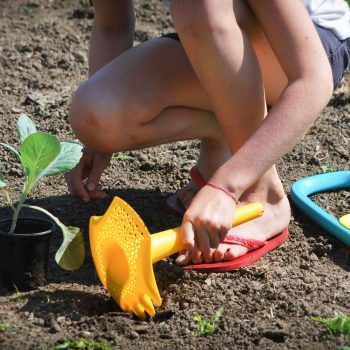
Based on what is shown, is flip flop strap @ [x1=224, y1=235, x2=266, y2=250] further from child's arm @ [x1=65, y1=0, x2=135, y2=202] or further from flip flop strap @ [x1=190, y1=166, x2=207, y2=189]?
child's arm @ [x1=65, y1=0, x2=135, y2=202]

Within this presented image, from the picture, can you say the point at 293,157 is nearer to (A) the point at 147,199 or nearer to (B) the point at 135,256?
(A) the point at 147,199

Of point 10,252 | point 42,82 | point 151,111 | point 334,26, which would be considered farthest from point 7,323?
point 42,82

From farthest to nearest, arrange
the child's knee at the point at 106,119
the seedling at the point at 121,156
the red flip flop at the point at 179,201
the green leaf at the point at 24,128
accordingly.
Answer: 1. the seedling at the point at 121,156
2. the red flip flop at the point at 179,201
3. the child's knee at the point at 106,119
4. the green leaf at the point at 24,128

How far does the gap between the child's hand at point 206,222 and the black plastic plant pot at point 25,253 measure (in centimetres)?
33

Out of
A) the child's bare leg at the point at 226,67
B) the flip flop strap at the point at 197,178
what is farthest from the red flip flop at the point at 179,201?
the child's bare leg at the point at 226,67

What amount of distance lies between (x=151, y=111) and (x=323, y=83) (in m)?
0.59

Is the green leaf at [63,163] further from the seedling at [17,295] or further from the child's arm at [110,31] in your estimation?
the child's arm at [110,31]

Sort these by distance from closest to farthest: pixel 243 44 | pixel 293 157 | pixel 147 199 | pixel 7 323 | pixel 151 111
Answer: pixel 7 323 < pixel 243 44 < pixel 151 111 < pixel 147 199 < pixel 293 157

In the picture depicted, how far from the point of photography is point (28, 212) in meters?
2.47

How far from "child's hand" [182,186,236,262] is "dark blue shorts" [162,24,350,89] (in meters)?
0.78

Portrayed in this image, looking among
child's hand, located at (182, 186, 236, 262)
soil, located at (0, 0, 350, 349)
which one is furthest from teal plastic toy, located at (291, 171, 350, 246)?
child's hand, located at (182, 186, 236, 262)

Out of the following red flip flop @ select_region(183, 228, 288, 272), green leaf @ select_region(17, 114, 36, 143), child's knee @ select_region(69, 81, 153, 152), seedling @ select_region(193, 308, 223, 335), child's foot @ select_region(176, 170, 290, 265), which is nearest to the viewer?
seedling @ select_region(193, 308, 223, 335)

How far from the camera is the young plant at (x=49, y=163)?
6.29 ft

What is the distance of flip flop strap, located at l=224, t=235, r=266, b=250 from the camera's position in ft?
7.40
